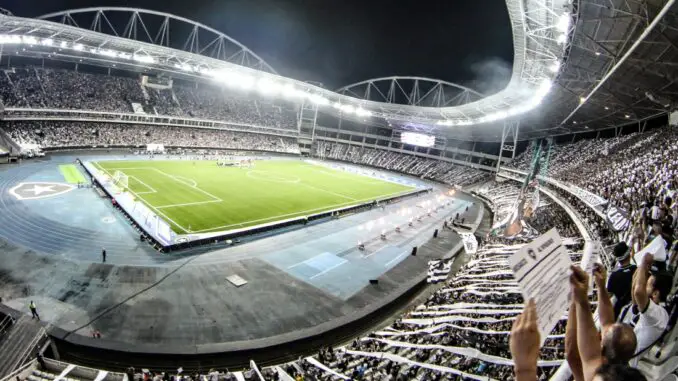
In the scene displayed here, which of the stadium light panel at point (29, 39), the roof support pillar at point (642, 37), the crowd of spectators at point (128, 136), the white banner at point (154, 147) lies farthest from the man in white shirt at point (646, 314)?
the white banner at point (154, 147)

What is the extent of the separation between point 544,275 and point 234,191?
138ft

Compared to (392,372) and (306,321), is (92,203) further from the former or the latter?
(392,372)

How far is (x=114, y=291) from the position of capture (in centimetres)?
1880

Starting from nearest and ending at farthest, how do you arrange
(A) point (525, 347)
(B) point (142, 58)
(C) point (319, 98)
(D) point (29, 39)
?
(A) point (525, 347) < (D) point (29, 39) < (B) point (142, 58) < (C) point (319, 98)

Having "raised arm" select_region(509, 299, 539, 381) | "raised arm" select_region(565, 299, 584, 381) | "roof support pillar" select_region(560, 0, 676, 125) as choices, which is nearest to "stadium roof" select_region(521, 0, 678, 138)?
"roof support pillar" select_region(560, 0, 676, 125)

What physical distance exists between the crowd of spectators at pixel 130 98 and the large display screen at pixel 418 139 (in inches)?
1172

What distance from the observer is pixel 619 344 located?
8.73ft

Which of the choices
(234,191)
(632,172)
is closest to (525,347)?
(632,172)

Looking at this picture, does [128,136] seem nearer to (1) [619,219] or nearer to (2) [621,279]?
(1) [619,219]

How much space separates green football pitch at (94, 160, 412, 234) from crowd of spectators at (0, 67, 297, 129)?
18.1 metres

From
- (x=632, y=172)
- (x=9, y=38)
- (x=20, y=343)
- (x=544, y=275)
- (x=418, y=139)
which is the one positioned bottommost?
(x=20, y=343)

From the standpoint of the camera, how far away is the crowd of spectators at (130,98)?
2162 inches

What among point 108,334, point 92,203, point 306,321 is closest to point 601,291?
point 306,321

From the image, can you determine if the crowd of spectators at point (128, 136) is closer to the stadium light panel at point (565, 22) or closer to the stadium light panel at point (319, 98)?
the stadium light panel at point (319, 98)
